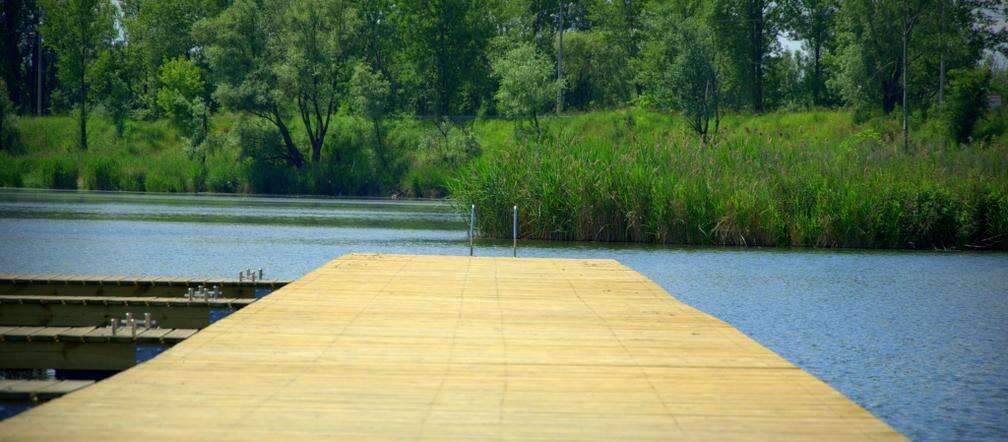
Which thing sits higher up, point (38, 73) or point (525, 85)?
point (38, 73)

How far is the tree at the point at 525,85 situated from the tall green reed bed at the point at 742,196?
30897 mm

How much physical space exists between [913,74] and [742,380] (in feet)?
171

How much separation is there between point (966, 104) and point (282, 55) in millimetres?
33534

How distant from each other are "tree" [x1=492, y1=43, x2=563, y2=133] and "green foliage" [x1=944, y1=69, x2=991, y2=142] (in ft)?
64.5

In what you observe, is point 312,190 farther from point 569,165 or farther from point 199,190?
point 569,165

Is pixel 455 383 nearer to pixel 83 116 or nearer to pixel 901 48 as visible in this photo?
pixel 901 48

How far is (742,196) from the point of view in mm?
24297

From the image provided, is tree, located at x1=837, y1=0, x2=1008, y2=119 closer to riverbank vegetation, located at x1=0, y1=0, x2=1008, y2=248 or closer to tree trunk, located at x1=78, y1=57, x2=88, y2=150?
riverbank vegetation, located at x1=0, y1=0, x2=1008, y2=248

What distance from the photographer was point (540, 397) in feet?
20.4

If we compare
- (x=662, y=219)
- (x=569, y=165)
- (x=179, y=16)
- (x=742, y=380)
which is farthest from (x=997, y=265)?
(x=179, y=16)

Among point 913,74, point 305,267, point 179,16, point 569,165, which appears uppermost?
point 179,16

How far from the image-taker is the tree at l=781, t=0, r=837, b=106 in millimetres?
61969

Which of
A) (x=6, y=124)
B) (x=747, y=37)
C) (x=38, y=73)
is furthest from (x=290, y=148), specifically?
(x=747, y=37)

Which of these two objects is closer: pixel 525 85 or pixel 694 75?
pixel 694 75
